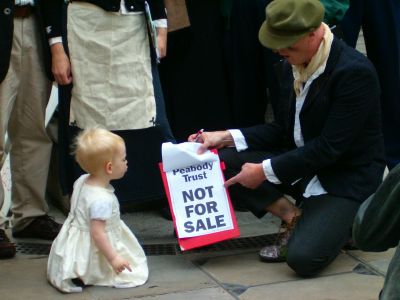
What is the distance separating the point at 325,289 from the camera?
368 cm

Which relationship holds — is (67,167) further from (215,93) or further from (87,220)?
(215,93)

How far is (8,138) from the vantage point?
4.43 m

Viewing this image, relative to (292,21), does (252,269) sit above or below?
below

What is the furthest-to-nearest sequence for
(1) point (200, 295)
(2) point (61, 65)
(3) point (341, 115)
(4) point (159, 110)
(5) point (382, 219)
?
1. (4) point (159, 110)
2. (2) point (61, 65)
3. (3) point (341, 115)
4. (1) point (200, 295)
5. (5) point (382, 219)

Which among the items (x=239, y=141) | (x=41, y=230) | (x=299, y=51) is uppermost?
(x=299, y=51)

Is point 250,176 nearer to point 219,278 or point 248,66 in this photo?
point 219,278

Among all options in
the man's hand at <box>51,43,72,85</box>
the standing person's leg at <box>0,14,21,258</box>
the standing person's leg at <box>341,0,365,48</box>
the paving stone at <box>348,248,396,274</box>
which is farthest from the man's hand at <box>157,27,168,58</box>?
the paving stone at <box>348,248,396,274</box>

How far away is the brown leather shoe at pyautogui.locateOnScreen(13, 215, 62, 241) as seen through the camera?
14.5 feet

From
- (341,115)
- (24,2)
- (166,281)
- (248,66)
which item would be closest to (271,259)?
(166,281)

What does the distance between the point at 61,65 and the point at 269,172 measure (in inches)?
46.4

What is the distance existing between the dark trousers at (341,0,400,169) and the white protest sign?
1.41 m

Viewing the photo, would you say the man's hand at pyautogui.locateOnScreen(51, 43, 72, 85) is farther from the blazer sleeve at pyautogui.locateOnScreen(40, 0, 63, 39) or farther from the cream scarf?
the cream scarf

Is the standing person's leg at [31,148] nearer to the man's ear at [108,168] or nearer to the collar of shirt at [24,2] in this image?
the collar of shirt at [24,2]

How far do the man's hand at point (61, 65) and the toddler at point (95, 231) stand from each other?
A: 1.70 ft
